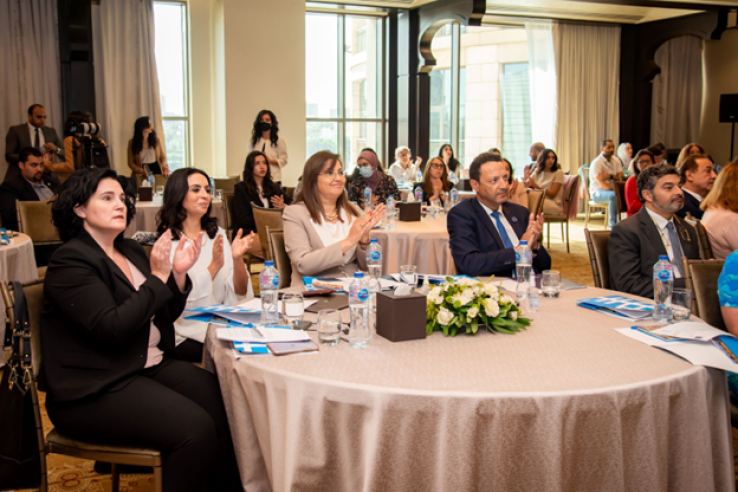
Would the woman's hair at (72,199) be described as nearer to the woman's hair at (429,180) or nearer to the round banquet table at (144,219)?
the round banquet table at (144,219)

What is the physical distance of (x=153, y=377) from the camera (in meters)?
2.33

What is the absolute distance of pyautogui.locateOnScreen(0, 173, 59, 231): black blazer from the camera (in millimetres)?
5621

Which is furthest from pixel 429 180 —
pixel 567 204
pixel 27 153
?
pixel 27 153

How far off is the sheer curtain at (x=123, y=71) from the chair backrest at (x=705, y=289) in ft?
29.6

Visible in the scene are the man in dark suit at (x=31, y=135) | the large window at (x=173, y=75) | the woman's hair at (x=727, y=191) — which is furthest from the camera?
the large window at (x=173, y=75)

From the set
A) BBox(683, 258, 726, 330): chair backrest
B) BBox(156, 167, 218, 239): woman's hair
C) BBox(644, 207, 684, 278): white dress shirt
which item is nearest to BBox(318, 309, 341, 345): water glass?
BBox(156, 167, 218, 239): woman's hair

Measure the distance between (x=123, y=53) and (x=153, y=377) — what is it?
9.11m

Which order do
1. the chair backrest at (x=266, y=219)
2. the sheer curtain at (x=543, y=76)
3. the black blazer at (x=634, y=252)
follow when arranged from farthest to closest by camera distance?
the sheer curtain at (x=543, y=76) → the chair backrest at (x=266, y=219) → the black blazer at (x=634, y=252)

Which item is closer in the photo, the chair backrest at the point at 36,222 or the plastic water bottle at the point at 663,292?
the plastic water bottle at the point at 663,292

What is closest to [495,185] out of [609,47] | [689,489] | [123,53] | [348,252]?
[348,252]

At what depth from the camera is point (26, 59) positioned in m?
9.36

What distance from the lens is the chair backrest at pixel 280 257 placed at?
140 inches

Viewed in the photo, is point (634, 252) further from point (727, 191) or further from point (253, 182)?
point (253, 182)

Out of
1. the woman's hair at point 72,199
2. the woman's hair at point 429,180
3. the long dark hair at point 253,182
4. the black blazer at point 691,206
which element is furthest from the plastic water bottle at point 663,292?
the woman's hair at point 429,180
